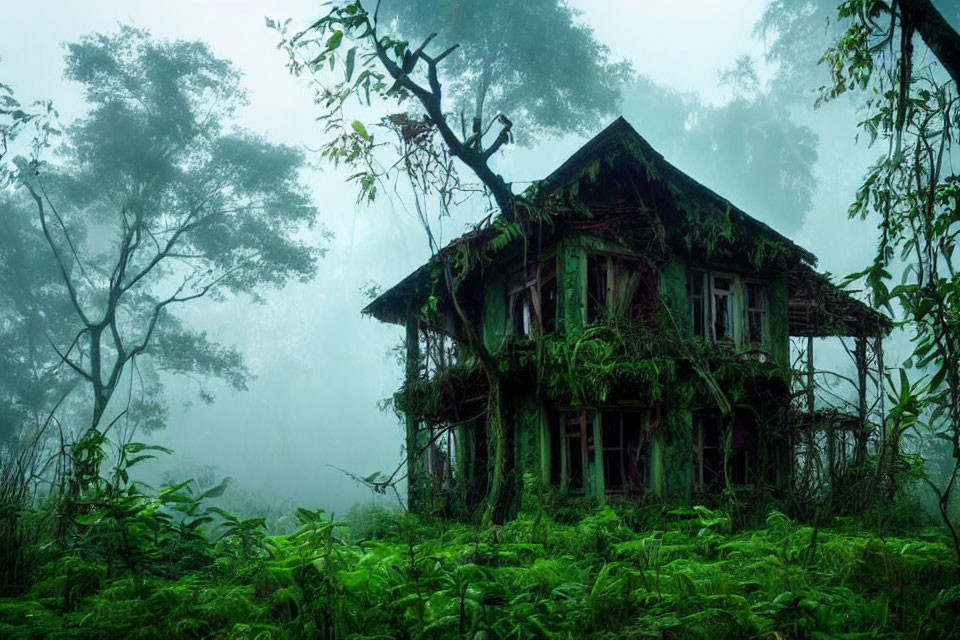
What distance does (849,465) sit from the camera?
1522 centimetres

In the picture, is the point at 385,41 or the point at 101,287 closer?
the point at 385,41

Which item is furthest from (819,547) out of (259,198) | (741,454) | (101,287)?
(101,287)

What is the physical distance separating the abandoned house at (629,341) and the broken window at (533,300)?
2.0 inches

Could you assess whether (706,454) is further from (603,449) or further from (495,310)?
(495,310)

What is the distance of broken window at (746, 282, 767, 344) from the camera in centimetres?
1719

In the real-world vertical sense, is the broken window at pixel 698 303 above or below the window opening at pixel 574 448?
above

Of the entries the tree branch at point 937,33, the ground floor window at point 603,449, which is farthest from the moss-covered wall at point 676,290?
the tree branch at point 937,33

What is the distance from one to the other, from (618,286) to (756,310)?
418 centimetres

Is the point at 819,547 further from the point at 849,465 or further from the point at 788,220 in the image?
the point at 788,220

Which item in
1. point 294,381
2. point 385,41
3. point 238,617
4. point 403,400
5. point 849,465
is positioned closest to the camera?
point 238,617

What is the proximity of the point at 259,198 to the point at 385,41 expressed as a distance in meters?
21.9

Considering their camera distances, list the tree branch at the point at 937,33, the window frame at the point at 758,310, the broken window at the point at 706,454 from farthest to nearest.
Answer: the window frame at the point at 758,310, the broken window at the point at 706,454, the tree branch at the point at 937,33

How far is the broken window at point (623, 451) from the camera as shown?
582 inches

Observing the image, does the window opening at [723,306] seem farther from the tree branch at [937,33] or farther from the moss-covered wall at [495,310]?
the tree branch at [937,33]
